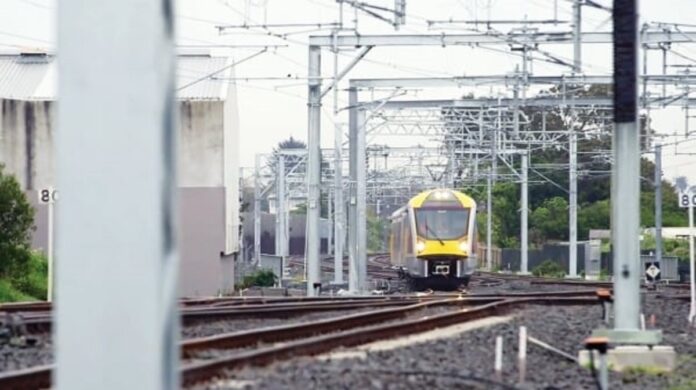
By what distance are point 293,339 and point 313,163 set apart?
14.7 metres

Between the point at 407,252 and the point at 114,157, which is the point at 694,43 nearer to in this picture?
the point at 407,252

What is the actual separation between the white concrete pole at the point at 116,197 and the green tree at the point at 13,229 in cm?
2563

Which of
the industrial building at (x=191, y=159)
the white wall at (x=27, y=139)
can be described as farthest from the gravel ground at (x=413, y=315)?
the white wall at (x=27, y=139)

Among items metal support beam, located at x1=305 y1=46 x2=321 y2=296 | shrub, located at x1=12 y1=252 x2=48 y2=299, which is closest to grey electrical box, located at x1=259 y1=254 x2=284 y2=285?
shrub, located at x1=12 y1=252 x2=48 y2=299

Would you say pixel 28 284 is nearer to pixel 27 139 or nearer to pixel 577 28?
pixel 27 139

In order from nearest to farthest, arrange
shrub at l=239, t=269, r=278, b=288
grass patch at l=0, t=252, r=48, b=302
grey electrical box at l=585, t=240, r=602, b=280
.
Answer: grass patch at l=0, t=252, r=48, b=302, shrub at l=239, t=269, r=278, b=288, grey electrical box at l=585, t=240, r=602, b=280

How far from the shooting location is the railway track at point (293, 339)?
352 inches

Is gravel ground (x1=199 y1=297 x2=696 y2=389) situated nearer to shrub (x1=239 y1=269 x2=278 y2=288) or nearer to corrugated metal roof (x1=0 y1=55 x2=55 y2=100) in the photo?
shrub (x1=239 y1=269 x2=278 y2=288)

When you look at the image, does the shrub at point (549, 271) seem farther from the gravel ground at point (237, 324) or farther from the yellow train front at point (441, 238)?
the gravel ground at point (237, 324)

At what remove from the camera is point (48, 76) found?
44344mm

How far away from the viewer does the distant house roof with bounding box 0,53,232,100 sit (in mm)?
42188

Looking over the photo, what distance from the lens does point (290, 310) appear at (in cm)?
1802

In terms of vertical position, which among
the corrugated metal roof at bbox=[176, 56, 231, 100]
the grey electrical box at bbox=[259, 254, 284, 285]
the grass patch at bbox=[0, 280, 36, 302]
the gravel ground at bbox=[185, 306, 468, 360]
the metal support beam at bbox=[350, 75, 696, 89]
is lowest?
the grey electrical box at bbox=[259, 254, 284, 285]

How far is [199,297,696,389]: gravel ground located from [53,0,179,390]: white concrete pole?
542cm
